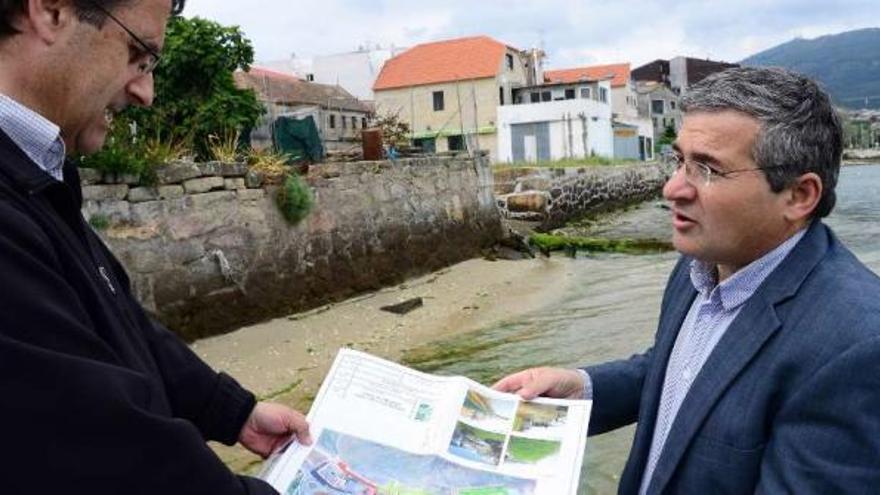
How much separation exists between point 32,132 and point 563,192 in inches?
916

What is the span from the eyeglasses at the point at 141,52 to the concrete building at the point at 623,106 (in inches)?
1648

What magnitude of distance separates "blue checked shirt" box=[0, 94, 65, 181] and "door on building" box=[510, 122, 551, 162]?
37.4 meters

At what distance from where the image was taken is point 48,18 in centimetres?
134

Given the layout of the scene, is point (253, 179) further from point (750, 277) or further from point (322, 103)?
point (322, 103)

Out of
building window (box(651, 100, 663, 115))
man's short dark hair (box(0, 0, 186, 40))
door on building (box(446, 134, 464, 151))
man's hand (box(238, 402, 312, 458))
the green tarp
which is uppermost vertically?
building window (box(651, 100, 663, 115))

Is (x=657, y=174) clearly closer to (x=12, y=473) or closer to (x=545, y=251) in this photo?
(x=545, y=251)

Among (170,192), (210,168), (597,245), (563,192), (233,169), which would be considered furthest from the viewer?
(563,192)

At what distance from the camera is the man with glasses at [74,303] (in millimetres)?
1020

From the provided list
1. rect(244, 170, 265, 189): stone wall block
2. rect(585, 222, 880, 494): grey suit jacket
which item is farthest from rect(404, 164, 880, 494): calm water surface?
rect(585, 222, 880, 494): grey suit jacket

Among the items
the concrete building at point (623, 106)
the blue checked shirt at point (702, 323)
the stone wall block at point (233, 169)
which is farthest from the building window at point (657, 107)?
the blue checked shirt at point (702, 323)

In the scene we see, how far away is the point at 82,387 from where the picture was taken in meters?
1.05

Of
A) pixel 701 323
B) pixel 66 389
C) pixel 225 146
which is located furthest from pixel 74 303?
pixel 225 146

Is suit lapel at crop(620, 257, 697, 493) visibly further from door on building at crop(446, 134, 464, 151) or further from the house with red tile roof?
the house with red tile roof

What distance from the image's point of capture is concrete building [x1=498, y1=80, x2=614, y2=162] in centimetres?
3769
